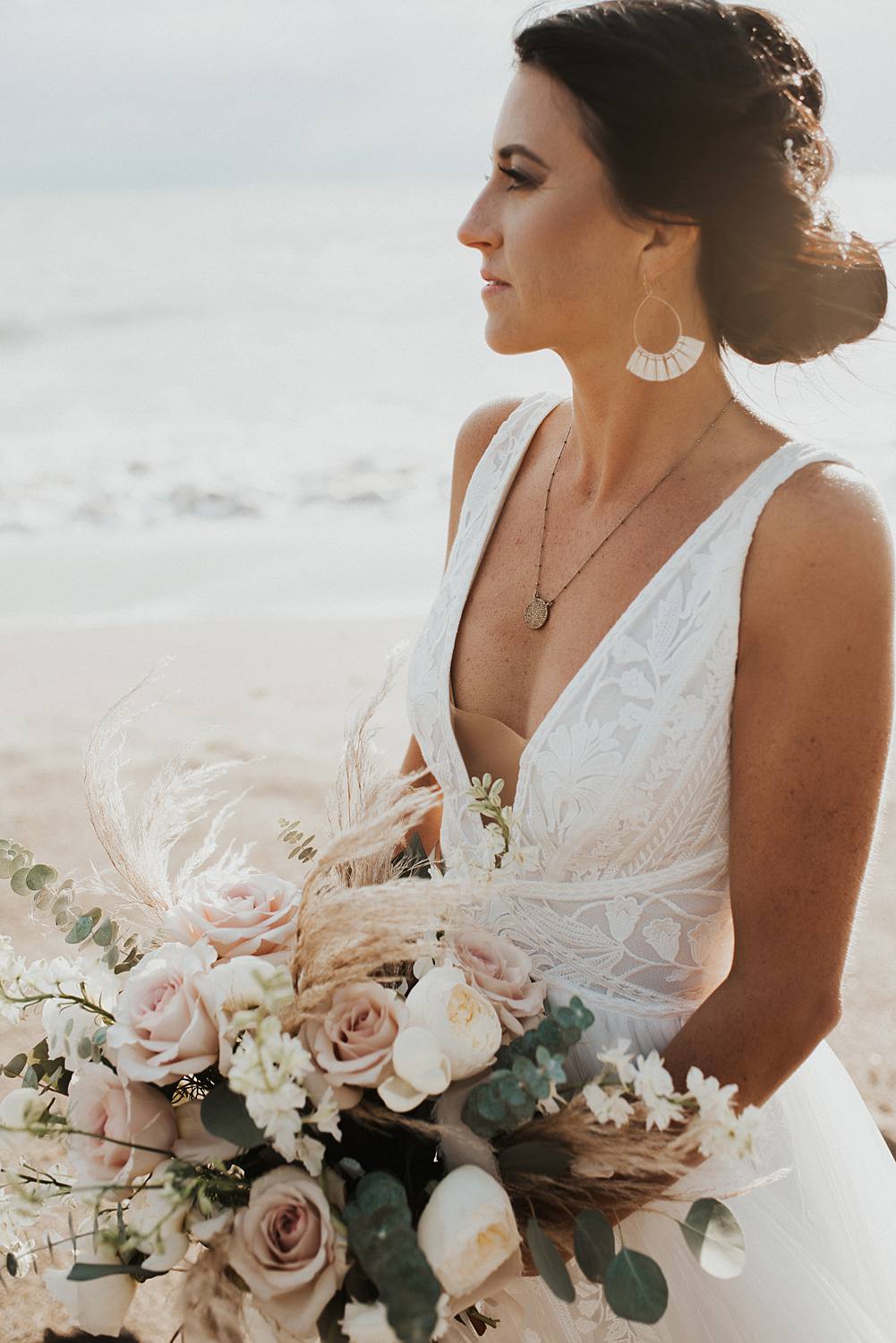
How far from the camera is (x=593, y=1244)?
1.29 m

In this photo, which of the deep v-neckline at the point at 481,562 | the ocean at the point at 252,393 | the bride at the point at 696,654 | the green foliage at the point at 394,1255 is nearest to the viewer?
the green foliage at the point at 394,1255

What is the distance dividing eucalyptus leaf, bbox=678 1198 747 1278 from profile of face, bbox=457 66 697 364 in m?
1.33

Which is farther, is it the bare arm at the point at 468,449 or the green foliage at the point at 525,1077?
the bare arm at the point at 468,449

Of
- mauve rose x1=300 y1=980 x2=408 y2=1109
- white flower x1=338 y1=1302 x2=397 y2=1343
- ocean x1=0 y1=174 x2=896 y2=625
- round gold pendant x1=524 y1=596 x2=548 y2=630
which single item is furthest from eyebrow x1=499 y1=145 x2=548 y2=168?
white flower x1=338 y1=1302 x2=397 y2=1343

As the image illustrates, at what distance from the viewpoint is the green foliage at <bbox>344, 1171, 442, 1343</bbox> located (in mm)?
1167

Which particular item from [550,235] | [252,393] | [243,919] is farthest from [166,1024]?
[252,393]

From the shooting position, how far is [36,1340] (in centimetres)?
241

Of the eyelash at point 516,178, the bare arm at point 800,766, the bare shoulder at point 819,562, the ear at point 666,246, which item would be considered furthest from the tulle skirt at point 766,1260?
the eyelash at point 516,178

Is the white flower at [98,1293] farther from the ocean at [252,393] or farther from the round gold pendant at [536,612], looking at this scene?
the ocean at [252,393]

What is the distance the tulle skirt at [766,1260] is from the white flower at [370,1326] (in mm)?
488

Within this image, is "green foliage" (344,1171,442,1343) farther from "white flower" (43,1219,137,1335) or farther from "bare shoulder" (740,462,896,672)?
"bare shoulder" (740,462,896,672)

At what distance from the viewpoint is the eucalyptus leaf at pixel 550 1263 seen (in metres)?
1.26

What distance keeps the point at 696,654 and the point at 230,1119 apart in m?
0.91

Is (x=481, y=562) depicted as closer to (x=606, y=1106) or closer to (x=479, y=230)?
(x=479, y=230)
